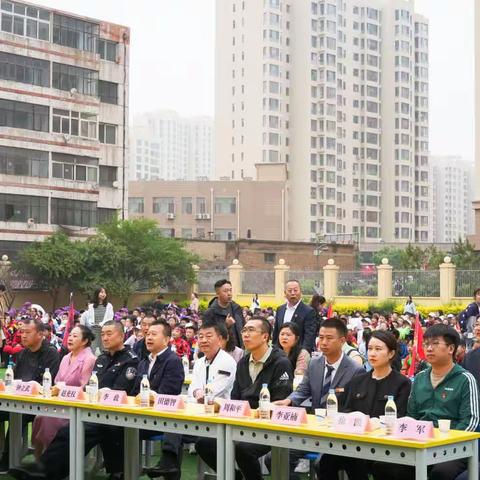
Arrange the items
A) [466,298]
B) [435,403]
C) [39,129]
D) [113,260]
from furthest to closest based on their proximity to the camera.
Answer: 1. [39,129]
2. [113,260]
3. [466,298]
4. [435,403]

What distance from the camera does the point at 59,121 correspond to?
155 ft

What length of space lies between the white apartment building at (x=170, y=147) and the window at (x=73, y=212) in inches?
4395

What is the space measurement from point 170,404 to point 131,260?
3534 cm

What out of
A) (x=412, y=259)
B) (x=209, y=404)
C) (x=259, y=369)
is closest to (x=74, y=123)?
(x=412, y=259)

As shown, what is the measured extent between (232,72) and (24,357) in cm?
8857

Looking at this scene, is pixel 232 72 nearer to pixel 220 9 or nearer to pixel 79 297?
pixel 220 9

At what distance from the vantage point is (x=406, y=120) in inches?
4097

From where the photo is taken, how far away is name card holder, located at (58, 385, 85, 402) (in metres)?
8.91

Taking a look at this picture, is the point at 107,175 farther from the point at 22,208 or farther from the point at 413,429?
the point at 413,429

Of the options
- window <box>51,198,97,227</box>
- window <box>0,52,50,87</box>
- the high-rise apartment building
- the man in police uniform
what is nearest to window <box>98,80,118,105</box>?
the high-rise apartment building

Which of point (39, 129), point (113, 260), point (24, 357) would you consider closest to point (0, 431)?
point (24, 357)

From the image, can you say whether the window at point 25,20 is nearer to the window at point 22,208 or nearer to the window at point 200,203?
the window at point 22,208

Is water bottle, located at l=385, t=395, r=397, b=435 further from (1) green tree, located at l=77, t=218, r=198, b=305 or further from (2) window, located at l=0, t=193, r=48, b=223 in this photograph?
(2) window, located at l=0, t=193, r=48, b=223

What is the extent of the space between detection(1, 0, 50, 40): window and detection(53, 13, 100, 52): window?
20.5 inches
